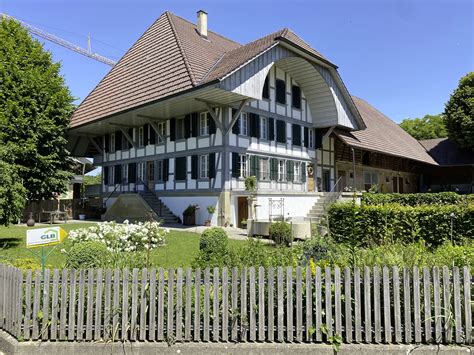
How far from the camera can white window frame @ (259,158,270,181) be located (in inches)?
922

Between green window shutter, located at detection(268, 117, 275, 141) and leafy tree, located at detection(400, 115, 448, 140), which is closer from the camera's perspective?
green window shutter, located at detection(268, 117, 275, 141)

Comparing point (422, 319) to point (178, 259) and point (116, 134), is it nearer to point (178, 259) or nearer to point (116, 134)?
point (178, 259)

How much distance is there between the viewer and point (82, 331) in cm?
480

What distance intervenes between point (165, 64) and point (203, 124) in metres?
4.70

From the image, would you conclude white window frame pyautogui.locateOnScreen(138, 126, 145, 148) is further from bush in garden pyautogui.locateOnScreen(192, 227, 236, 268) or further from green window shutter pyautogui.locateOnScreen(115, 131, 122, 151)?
bush in garden pyautogui.locateOnScreen(192, 227, 236, 268)

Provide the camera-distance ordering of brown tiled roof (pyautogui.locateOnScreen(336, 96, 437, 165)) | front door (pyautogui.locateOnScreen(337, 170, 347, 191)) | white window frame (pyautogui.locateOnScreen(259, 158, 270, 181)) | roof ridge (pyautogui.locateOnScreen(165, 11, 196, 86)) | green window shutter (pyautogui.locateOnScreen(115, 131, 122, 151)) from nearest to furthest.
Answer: roof ridge (pyautogui.locateOnScreen(165, 11, 196, 86)) < white window frame (pyautogui.locateOnScreen(259, 158, 270, 181)) < brown tiled roof (pyautogui.locateOnScreen(336, 96, 437, 165)) < green window shutter (pyautogui.locateOnScreen(115, 131, 122, 151)) < front door (pyautogui.locateOnScreen(337, 170, 347, 191))

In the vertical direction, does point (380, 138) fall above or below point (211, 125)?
above

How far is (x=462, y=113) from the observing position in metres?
36.3

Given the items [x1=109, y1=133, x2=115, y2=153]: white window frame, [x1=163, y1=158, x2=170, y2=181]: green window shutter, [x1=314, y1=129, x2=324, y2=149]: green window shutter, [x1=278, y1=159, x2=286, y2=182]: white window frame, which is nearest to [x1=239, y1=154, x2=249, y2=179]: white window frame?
[x1=278, y1=159, x2=286, y2=182]: white window frame

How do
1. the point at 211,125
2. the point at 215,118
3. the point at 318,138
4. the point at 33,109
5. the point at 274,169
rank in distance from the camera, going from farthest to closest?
the point at 318,138 → the point at 274,169 → the point at 33,109 → the point at 211,125 → the point at 215,118

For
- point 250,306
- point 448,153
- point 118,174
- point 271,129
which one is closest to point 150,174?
point 118,174

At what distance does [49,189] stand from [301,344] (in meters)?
23.8

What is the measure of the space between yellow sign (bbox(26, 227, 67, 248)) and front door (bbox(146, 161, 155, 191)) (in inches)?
784

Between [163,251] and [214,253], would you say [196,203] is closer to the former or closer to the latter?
[163,251]
